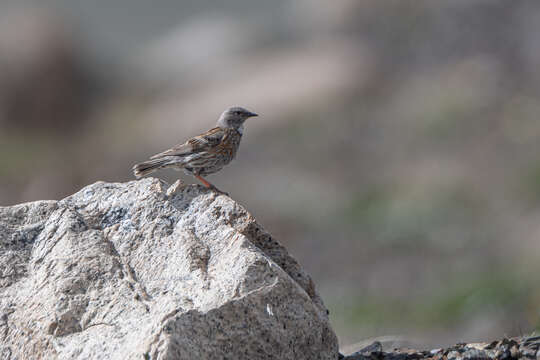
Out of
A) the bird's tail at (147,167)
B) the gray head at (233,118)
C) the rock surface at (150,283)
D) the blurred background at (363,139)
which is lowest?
the rock surface at (150,283)

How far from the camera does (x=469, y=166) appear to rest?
18234 millimetres

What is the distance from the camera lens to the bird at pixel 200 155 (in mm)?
7402

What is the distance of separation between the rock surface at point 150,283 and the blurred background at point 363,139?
2.15 metres

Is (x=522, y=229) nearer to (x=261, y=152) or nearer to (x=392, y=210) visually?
(x=392, y=210)

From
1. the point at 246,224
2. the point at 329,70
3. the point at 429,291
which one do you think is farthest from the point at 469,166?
the point at 246,224

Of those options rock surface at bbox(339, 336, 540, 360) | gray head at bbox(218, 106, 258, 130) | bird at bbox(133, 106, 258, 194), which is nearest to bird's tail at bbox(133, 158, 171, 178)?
bird at bbox(133, 106, 258, 194)

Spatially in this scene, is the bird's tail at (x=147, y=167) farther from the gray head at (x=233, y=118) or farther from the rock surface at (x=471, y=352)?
the rock surface at (x=471, y=352)

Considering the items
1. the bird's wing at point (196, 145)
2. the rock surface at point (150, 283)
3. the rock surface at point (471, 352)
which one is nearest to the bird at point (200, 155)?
the bird's wing at point (196, 145)

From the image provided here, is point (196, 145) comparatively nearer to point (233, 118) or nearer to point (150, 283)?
point (233, 118)

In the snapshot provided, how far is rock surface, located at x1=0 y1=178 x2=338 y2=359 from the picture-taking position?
5.07m

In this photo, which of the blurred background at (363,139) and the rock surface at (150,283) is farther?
the blurred background at (363,139)

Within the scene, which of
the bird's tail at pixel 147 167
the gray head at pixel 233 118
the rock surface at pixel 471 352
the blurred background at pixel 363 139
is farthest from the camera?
the blurred background at pixel 363 139

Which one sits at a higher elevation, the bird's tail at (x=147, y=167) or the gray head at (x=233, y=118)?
the gray head at (x=233, y=118)

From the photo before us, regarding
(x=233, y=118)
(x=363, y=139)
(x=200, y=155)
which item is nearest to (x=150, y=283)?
(x=200, y=155)
